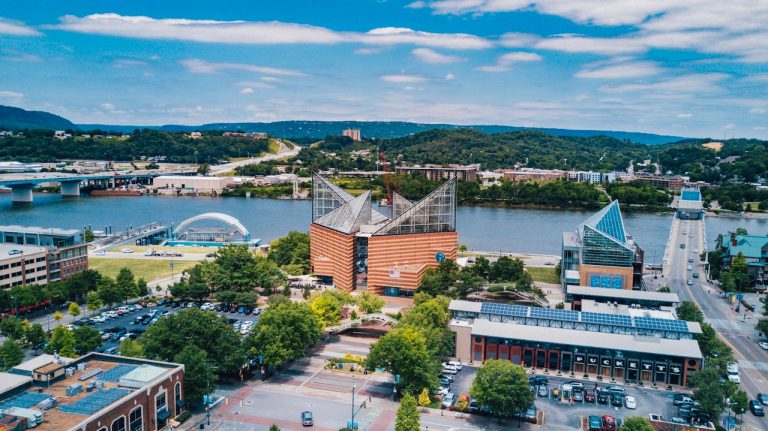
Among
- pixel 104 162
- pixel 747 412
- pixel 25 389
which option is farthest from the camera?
pixel 104 162

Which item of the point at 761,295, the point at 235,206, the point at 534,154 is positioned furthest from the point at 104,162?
the point at 761,295

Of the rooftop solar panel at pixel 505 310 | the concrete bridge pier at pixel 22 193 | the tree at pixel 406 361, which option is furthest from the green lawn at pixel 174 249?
the concrete bridge pier at pixel 22 193

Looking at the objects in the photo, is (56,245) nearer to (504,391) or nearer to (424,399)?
(424,399)

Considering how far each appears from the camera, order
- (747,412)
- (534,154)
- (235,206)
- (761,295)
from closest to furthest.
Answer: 1. (747,412)
2. (761,295)
3. (235,206)
4. (534,154)

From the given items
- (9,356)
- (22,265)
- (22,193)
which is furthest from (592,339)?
(22,193)

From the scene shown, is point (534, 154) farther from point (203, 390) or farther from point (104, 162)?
point (203, 390)

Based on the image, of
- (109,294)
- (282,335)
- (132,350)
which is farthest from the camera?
(109,294)

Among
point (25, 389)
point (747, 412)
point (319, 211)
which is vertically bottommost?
point (747, 412)

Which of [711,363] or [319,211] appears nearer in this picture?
[711,363]
